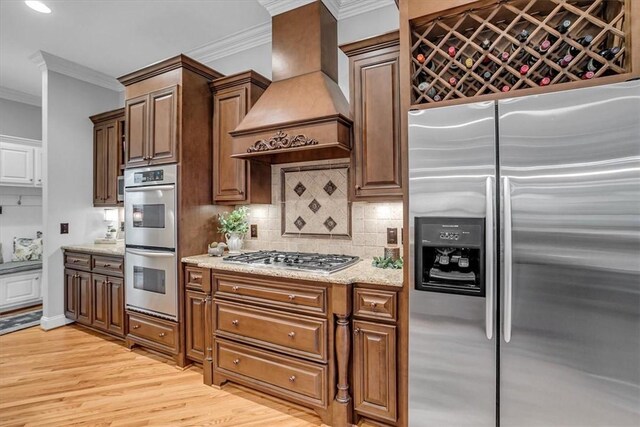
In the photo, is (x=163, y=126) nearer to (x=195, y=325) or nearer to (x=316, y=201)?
(x=316, y=201)

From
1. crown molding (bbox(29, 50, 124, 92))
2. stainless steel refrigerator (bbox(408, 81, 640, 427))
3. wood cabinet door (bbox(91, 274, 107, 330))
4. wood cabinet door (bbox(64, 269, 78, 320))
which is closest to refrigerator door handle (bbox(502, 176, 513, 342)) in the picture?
stainless steel refrigerator (bbox(408, 81, 640, 427))

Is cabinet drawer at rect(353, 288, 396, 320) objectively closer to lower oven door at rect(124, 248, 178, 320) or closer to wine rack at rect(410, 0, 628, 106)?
wine rack at rect(410, 0, 628, 106)

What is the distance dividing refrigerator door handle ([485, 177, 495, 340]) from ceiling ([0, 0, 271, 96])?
2.53m

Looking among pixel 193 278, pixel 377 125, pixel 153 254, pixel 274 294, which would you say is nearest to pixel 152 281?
pixel 153 254

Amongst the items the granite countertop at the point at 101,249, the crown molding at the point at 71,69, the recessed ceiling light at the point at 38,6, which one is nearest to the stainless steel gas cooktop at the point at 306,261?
the granite countertop at the point at 101,249

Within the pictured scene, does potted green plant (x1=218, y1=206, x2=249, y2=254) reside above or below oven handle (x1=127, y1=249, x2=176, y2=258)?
above

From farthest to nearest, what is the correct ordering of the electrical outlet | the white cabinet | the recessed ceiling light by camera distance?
1. the white cabinet
2. the recessed ceiling light
3. the electrical outlet

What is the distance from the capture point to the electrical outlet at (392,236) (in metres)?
2.48

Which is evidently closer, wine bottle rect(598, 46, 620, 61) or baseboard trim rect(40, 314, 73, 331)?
wine bottle rect(598, 46, 620, 61)

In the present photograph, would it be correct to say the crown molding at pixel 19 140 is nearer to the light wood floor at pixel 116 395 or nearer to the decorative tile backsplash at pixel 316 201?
the light wood floor at pixel 116 395

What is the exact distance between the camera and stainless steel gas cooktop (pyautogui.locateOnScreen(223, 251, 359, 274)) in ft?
6.94

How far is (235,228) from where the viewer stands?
2.97 metres

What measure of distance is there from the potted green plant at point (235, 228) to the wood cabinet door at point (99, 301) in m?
1.54

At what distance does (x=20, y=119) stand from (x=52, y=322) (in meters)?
3.22
